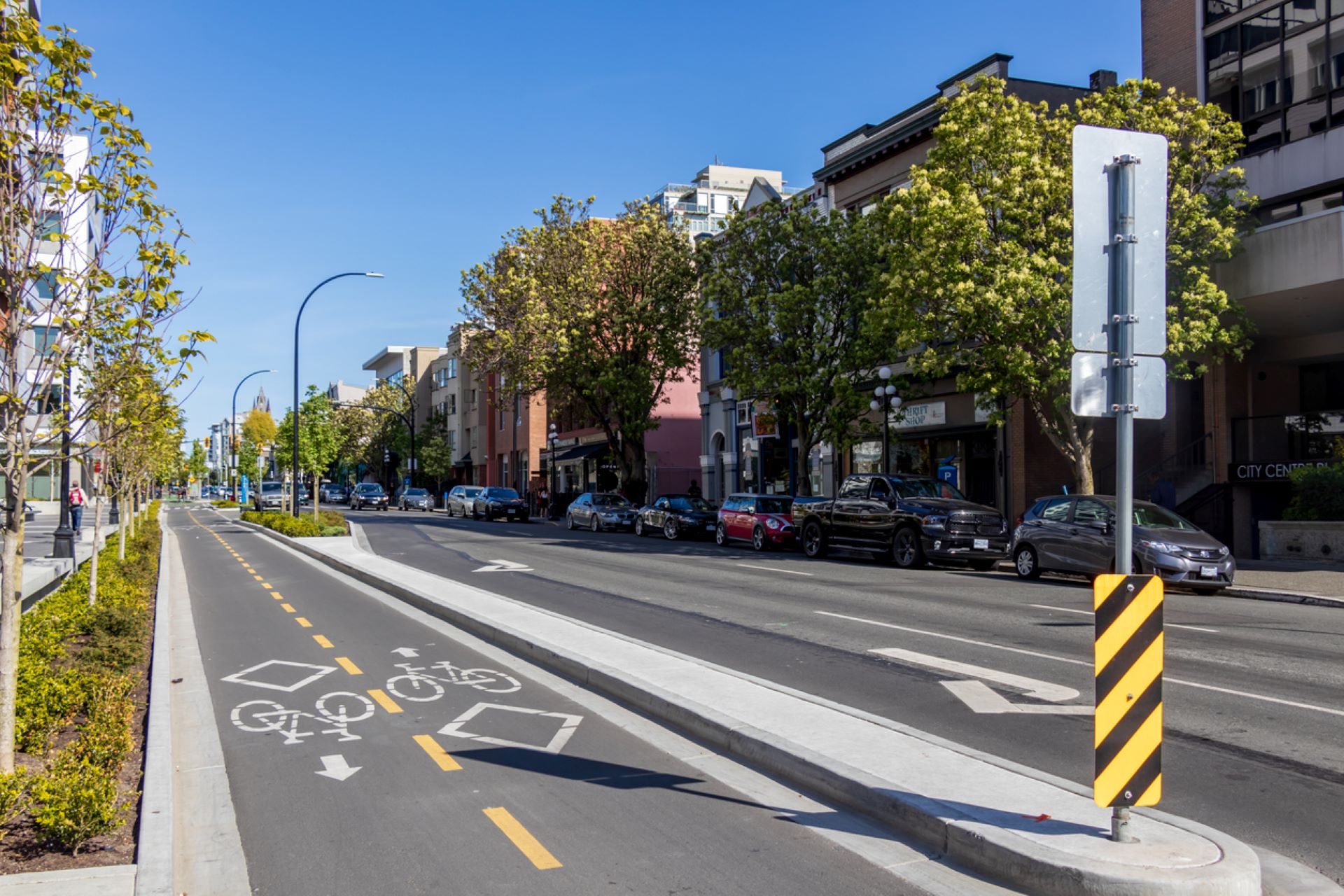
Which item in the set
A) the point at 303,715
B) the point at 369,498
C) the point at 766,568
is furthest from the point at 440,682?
the point at 369,498

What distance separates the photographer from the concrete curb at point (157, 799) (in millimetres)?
4762

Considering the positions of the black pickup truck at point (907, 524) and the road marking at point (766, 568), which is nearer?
the road marking at point (766, 568)

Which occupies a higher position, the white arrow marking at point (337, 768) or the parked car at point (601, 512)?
the parked car at point (601, 512)

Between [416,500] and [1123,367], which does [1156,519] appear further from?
[416,500]

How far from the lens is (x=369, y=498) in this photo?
68.7m

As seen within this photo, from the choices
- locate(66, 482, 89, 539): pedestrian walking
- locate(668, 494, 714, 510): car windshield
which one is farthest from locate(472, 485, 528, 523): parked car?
locate(66, 482, 89, 539): pedestrian walking

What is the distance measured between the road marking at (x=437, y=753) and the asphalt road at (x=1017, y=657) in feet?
10.7

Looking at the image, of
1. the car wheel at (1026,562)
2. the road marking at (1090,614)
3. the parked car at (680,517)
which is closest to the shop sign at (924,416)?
the parked car at (680,517)

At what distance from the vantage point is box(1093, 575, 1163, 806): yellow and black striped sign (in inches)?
192

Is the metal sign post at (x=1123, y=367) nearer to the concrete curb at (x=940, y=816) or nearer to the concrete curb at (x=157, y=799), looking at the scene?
the concrete curb at (x=940, y=816)

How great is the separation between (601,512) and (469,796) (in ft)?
111

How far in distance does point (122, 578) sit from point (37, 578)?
214 centimetres

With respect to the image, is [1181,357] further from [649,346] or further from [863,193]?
[649,346]

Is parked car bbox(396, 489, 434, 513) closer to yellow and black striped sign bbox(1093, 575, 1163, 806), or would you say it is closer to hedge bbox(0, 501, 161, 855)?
hedge bbox(0, 501, 161, 855)
